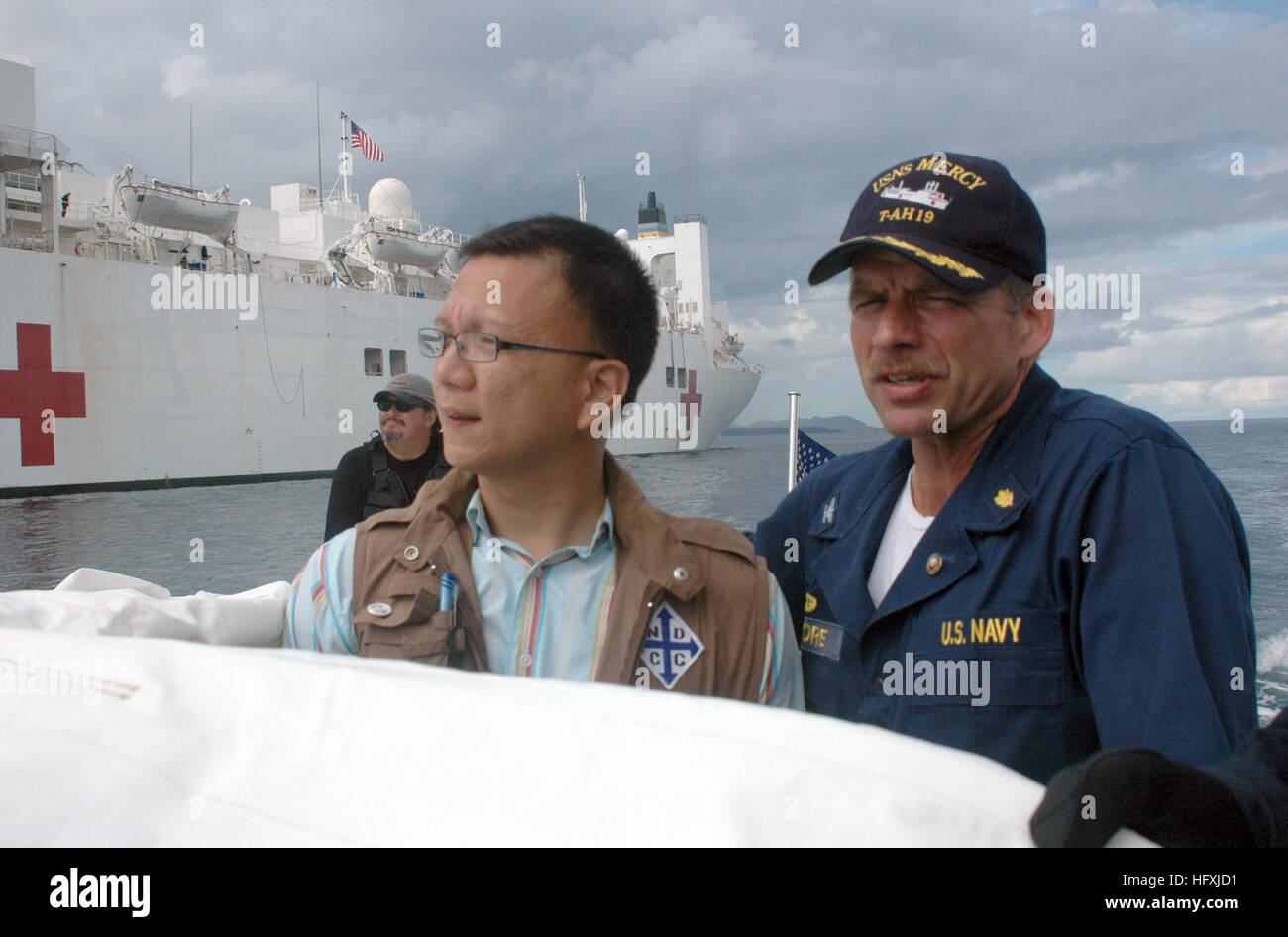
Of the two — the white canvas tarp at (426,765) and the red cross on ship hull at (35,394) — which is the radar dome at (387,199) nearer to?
the red cross on ship hull at (35,394)

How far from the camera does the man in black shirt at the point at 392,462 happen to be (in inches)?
130

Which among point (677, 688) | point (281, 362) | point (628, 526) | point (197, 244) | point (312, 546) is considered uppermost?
point (197, 244)

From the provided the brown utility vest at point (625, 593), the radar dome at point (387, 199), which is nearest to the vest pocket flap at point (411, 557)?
the brown utility vest at point (625, 593)

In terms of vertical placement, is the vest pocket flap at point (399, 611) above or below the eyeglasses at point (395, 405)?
below

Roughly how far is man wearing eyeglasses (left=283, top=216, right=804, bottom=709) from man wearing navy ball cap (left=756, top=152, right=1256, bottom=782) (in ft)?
0.59

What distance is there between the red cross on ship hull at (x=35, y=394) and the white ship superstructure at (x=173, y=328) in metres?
0.02

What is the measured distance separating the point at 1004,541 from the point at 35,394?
16.2m

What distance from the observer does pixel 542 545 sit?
1180 millimetres

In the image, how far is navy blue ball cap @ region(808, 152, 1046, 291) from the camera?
1142 mm

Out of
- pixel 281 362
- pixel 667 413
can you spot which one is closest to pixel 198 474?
pixel 281 362

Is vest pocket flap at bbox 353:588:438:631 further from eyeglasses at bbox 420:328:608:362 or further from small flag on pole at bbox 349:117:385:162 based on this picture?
small flag on pole at bbox 349:117:385:162
